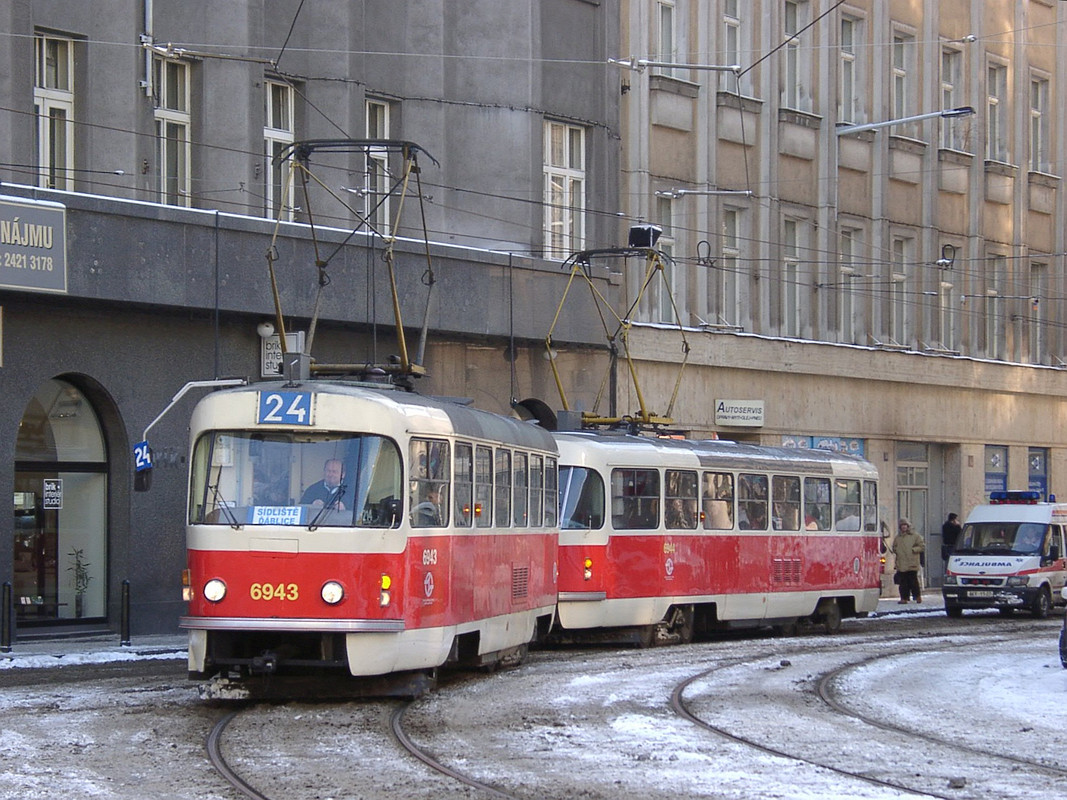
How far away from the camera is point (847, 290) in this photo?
39594 mm

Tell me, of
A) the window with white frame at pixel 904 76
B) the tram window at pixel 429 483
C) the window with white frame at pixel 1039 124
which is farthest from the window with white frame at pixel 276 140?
the window with white frame at pixel 1039 124

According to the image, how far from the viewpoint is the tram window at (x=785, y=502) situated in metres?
26.1

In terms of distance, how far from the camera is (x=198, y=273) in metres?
24.5

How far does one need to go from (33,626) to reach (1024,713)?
12704 millimetres

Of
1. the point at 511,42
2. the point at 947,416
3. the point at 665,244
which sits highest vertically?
the point at 511,42

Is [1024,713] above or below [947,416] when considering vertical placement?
below

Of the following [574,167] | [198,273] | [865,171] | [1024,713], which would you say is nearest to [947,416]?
[865,171]

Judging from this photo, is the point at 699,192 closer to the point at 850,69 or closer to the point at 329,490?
the point at 850,69

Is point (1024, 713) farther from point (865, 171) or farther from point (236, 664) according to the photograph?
point (865, 171)

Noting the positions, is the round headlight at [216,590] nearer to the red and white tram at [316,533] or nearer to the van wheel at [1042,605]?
the red and white tram at [316,533]

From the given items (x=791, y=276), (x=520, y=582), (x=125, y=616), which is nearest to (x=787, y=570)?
(x=520, y=582)

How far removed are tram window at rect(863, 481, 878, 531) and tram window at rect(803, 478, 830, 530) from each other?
144 cm

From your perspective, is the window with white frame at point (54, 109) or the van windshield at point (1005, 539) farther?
the van windshield at point (1005, 539)

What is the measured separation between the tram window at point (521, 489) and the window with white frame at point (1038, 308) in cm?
2945
